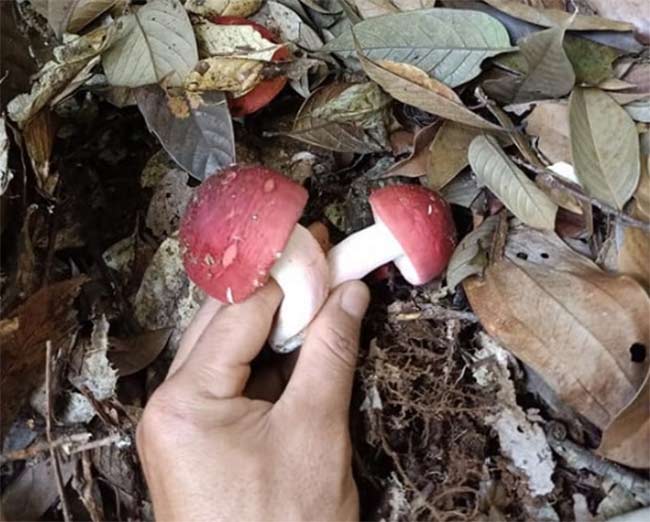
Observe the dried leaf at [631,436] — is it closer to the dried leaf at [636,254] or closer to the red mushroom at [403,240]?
the dried leaf at [636,254]

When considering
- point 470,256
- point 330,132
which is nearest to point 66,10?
point 330,132

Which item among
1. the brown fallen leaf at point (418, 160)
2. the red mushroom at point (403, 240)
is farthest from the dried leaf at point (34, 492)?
the brown fallen leaf at point (418, 160)

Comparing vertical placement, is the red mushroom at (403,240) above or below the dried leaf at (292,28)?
below

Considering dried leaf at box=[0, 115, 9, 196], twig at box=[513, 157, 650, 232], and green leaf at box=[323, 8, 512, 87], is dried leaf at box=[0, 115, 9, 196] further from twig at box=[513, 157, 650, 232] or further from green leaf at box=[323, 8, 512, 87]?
twig at box=[513, 157, 650, 232]

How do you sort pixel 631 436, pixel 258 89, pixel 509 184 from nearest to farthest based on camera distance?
1. pixel 631 436
2. pixel 509 184
3. pixel 258 89

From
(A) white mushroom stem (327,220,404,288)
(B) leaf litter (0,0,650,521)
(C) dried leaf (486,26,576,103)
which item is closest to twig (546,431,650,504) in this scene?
(B) leaf litter (0,0,650,521)

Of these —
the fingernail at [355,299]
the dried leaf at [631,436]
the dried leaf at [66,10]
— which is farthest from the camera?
the dried leaf at [66,10]

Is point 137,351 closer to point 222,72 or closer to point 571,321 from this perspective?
point 222,72
